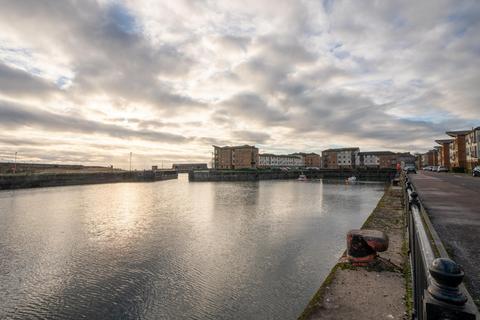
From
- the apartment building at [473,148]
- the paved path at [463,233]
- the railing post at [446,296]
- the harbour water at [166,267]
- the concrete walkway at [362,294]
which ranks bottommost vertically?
the harbour water at [166,267]

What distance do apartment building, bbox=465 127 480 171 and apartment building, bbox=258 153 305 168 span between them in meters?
102

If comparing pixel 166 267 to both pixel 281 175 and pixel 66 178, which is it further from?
pixel 281 175

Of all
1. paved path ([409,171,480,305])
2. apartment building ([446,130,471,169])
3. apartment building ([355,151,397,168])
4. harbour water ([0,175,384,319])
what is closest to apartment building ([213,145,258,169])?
apartment building ([355,151,397,168])

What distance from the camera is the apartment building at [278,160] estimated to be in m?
167

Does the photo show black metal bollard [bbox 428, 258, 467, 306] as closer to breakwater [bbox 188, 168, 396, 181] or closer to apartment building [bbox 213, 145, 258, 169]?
breakwater [bbox 188, 168, 396, 181]

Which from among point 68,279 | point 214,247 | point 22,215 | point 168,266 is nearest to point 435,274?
point 168,266

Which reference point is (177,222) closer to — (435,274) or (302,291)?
(302,291)

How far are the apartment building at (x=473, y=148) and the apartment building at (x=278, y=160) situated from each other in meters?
102

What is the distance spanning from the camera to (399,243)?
873 centimetres

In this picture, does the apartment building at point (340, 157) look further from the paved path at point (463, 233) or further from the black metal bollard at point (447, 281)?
the black metal bollard at point (447, 281)

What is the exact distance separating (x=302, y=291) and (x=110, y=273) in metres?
7.15

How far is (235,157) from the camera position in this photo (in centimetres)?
14412

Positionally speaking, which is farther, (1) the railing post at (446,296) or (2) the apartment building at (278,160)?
(2) the apartment building at (278,160)

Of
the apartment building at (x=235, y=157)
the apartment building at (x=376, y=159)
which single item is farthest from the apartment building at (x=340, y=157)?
the apartment building at (x=235, y=157)
